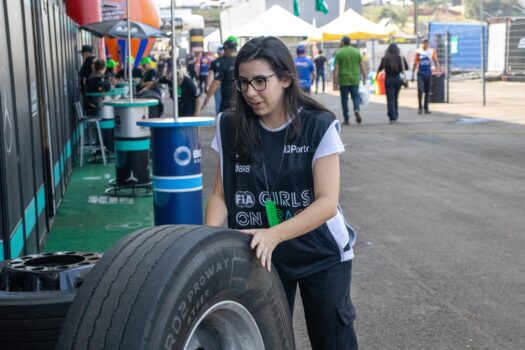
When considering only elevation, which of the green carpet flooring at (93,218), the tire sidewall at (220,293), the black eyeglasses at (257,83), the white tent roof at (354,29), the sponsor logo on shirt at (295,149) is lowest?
the green carpet flooring at (93,218)

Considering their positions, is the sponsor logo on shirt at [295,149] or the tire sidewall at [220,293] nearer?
the tire sidewall at [220,293]

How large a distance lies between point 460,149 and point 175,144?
778 centimetres

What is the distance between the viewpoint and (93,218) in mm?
9352

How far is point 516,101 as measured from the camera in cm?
2550

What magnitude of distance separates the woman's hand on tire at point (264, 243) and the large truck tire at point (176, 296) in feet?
0.09

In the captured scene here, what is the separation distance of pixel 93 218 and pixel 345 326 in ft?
21.3

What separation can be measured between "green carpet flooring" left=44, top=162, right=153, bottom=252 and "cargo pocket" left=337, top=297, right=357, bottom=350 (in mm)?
4714

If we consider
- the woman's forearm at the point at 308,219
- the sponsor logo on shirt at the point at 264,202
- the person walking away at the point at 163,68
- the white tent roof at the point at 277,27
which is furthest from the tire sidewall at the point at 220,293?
the white tent roof at the point at 277,27

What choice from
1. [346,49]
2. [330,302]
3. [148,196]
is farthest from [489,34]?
[330,302]

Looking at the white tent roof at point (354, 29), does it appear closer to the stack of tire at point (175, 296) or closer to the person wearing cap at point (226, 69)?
the person wearing cap at point (226, 69)

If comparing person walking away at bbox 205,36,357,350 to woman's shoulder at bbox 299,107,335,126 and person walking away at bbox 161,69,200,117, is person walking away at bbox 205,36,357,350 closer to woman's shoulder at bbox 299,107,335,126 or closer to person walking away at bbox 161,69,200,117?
woman's shoulder at bbox 299,107,335,126

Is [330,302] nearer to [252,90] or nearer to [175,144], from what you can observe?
[252,90]

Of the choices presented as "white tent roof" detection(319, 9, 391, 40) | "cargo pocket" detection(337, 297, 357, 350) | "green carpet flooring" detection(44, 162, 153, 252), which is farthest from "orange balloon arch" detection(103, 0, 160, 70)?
"cargo pocket" detection(337, 297, 357, 350)

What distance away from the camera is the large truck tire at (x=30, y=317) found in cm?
300
